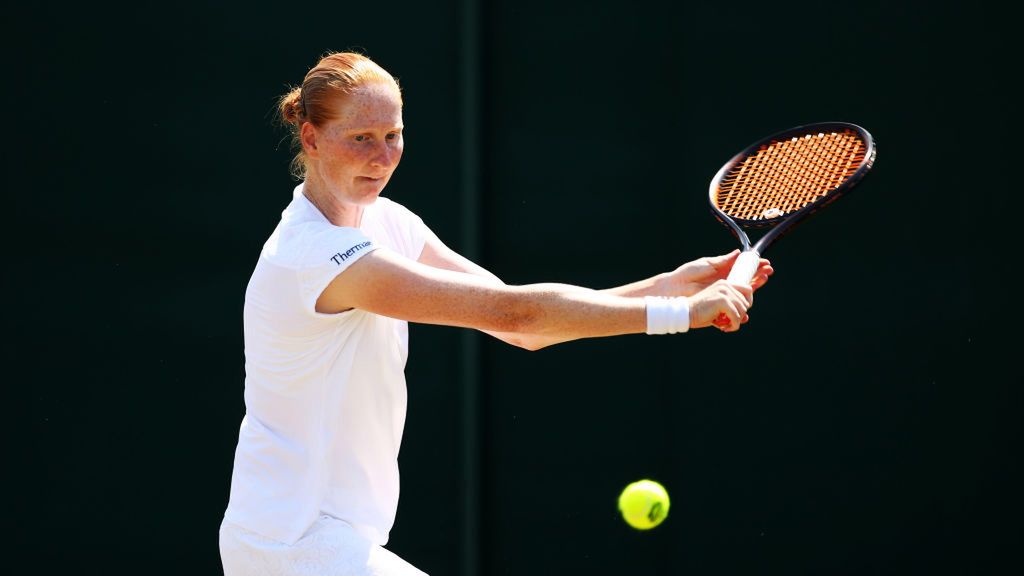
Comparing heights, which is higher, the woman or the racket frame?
the racket frame

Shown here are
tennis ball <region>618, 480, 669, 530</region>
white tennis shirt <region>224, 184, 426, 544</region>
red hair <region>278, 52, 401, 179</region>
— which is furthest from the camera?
tennis ball <region>618, 480, 669, 530</region>

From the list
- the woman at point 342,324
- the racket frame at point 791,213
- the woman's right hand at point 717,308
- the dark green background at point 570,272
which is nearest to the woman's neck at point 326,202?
the woman at point 342,324

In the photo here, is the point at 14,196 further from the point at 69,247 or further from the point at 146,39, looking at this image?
the point at 146,39

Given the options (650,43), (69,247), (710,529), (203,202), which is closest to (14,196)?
(69,247)

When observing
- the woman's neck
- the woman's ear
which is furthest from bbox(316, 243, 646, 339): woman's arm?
the woman's ear

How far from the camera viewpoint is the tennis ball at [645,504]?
4.11 m

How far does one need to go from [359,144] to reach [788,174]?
3.51 feet

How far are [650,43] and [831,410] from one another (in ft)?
4.07

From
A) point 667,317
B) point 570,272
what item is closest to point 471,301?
point 667,317

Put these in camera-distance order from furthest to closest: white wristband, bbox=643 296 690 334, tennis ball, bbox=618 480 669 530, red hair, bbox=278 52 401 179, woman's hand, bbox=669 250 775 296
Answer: tennis ball, bbox=618 480 669 530 → woman's hand, bbox=669 250 775 296 → red hair, bbox=278 52 401 179 → white wristband, bbox=643 296 690 334

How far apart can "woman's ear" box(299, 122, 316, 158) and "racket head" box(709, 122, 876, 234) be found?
0.94 meters

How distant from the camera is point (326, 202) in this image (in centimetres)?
269

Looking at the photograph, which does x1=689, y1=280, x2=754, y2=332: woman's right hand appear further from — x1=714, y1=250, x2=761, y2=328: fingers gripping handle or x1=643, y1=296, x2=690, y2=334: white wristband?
x1=714, y1=250, x2=761, y2=328: fingers gripping handle

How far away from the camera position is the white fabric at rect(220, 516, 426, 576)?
2.50 metres
